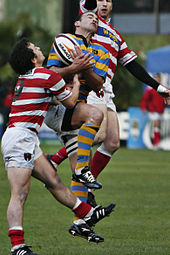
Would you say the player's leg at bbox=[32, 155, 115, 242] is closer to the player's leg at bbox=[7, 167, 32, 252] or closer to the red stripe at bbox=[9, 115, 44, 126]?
the player's leg at bbox=[7, 167, 32, 252]

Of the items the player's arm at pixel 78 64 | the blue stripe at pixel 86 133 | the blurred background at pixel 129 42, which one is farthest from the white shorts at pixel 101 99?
the blurred background at pixel 129 42

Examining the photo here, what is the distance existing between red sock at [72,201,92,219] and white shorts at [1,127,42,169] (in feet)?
2.43

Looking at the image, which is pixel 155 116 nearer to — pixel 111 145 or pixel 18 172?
pixel 111 145

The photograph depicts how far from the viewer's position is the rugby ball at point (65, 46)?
7.38 m

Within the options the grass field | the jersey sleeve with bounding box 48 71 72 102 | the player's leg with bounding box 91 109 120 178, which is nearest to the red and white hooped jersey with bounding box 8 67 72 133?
the jersey sleeve with bounding box 48 71 72 102

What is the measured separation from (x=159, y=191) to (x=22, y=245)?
20.4 ft

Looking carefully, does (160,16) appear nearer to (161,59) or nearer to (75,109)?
(161,59)

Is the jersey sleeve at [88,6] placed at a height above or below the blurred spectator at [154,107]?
above

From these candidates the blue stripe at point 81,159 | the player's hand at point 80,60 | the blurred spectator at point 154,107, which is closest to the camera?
the player's hand at point 80,60

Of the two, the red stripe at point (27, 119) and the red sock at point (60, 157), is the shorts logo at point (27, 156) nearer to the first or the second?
the red stripe at point (27, 119)

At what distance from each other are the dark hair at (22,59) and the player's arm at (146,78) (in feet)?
7.20

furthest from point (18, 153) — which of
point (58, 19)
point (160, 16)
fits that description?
point (58, 19)

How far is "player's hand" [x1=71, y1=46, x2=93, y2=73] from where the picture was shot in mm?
7277

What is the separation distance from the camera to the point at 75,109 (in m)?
7.50
